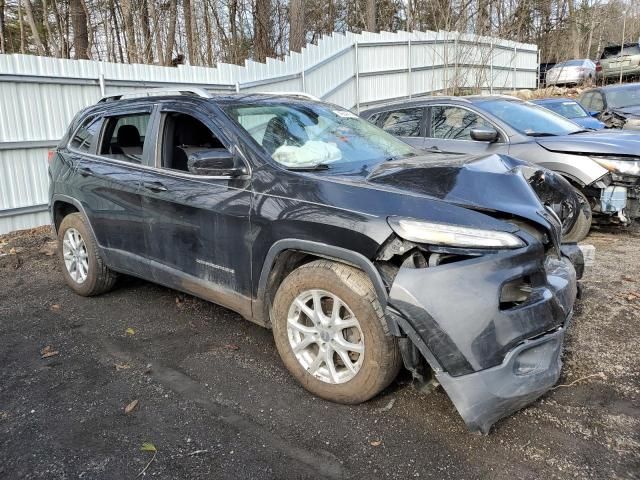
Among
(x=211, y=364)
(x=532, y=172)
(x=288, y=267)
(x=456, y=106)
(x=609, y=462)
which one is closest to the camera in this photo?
(x=609, y=462)

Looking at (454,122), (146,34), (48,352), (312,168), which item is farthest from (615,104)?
(146,34)

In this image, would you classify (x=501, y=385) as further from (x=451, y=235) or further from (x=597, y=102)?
(x=597, y=102)

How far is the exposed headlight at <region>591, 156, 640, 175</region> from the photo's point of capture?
5695 mm

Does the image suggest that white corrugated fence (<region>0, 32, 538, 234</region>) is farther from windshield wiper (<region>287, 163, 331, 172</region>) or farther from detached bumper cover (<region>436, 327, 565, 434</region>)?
detached bumper cover (<region>436, 327, 565, 434</region>)

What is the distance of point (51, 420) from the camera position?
293 cm

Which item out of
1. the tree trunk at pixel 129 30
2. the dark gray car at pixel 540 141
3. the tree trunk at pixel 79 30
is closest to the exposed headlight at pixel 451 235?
the dark gray car at pixel 540 141

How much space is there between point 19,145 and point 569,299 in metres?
7.67

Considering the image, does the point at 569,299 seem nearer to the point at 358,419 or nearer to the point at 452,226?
the point at 452,226

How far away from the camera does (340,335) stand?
288 cm

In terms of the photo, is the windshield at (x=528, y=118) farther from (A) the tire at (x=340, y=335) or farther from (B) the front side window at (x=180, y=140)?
(A) the tire at (x=340, y=335)

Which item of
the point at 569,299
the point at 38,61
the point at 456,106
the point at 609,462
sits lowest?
the point at 609,462

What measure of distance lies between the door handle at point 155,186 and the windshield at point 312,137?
2.48 feet

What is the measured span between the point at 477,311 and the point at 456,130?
480 centimetres

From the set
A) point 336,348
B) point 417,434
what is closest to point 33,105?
point 336,348
